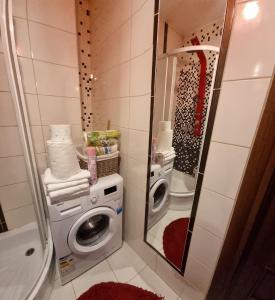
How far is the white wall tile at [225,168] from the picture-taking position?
0.65 m

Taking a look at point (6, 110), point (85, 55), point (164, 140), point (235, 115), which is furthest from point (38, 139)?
point (235, 115)

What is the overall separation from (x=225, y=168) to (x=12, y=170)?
163cm

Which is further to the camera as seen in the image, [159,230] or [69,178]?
[159,230]

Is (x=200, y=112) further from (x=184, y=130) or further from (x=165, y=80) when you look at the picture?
(x=165, y=80)

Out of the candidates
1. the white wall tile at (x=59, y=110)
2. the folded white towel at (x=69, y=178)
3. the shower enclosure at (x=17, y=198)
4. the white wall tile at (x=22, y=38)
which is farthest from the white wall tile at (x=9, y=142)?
the white wall tile at (x=22, y=38)

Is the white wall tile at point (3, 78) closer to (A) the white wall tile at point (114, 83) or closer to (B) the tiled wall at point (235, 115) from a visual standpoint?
(A) the white wall tile at point (114, 83)

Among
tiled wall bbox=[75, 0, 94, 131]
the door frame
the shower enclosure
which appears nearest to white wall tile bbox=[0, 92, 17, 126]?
the shower enclosure

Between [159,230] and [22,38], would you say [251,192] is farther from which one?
[22,38]

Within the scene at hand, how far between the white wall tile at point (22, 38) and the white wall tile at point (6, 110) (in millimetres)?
342

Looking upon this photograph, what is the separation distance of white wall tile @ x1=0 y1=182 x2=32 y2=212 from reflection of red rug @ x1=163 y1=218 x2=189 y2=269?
134 centimetres

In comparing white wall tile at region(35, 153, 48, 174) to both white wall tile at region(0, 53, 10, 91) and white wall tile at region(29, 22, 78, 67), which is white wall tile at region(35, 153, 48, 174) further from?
white wall tile at region(29, 22, 78, 67)

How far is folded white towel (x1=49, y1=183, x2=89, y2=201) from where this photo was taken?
0.93m

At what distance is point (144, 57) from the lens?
0.97m

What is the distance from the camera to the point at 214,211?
2.55 ft
